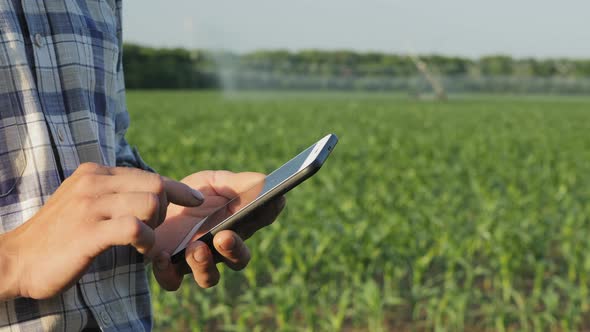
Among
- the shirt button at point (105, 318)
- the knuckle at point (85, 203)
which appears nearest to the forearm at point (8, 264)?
the knuckle at point (85, 203)

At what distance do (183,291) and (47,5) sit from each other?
3841 mm

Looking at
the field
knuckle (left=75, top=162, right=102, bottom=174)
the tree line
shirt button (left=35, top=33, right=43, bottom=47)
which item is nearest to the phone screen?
knuckle (left=75, top=162, right=102, bottom=174)

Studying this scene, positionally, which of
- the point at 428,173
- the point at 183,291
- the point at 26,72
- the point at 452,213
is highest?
the point at 26,72

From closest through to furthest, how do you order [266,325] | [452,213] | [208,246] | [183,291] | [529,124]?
[208,246] → [266,325] → [183,291] → [452,213] → [529,124]

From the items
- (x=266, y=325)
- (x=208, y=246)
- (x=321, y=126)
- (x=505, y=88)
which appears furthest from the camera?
(x=505, y=88)

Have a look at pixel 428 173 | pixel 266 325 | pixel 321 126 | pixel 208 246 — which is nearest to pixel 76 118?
pixel 208 246

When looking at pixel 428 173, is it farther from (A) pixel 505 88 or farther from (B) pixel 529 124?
(A) pixel 505 88

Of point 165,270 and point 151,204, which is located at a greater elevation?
point 151,204

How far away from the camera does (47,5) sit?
1.26 m

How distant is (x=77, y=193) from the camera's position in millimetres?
900

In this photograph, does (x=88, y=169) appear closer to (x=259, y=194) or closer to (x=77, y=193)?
(x=77, y=193)

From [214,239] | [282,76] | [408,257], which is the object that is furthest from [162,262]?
[282,76]

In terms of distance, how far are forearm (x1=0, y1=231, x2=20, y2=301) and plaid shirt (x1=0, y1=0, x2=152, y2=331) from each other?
156mm

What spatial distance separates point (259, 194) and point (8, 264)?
38 cm
